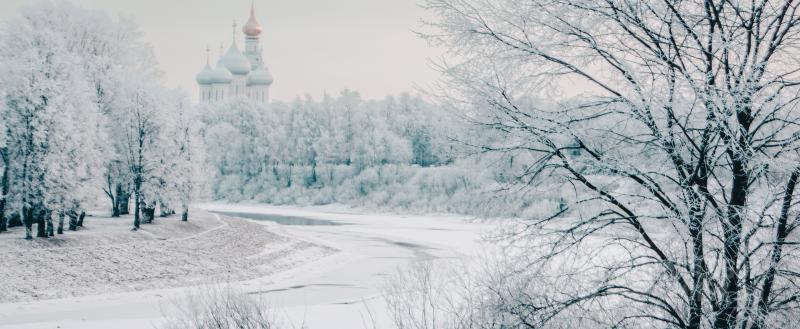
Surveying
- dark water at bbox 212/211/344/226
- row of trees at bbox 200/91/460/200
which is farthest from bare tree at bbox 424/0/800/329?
row of trees at bbox 200/91/460/200

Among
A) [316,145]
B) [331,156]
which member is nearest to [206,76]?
[316,145]

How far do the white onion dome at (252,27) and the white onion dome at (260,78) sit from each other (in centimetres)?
1600

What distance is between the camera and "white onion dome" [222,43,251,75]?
16575 centimetres

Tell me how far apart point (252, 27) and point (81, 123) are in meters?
152

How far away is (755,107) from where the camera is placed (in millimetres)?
5051

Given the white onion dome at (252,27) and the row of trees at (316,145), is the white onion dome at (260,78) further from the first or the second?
the row of trees at (316,145)

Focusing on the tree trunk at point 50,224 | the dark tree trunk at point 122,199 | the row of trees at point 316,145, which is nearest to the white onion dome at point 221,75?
the row of trees at point 316,145

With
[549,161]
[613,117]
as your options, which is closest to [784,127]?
[613,117]

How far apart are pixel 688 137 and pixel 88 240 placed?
30347 mm

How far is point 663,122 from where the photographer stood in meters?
5.38

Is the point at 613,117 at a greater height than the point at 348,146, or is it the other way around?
the point at 348,146

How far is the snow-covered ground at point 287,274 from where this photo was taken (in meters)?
21.7

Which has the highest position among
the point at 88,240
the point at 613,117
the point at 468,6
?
the point at 468,6

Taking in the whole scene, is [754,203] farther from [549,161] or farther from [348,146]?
[348,146]
